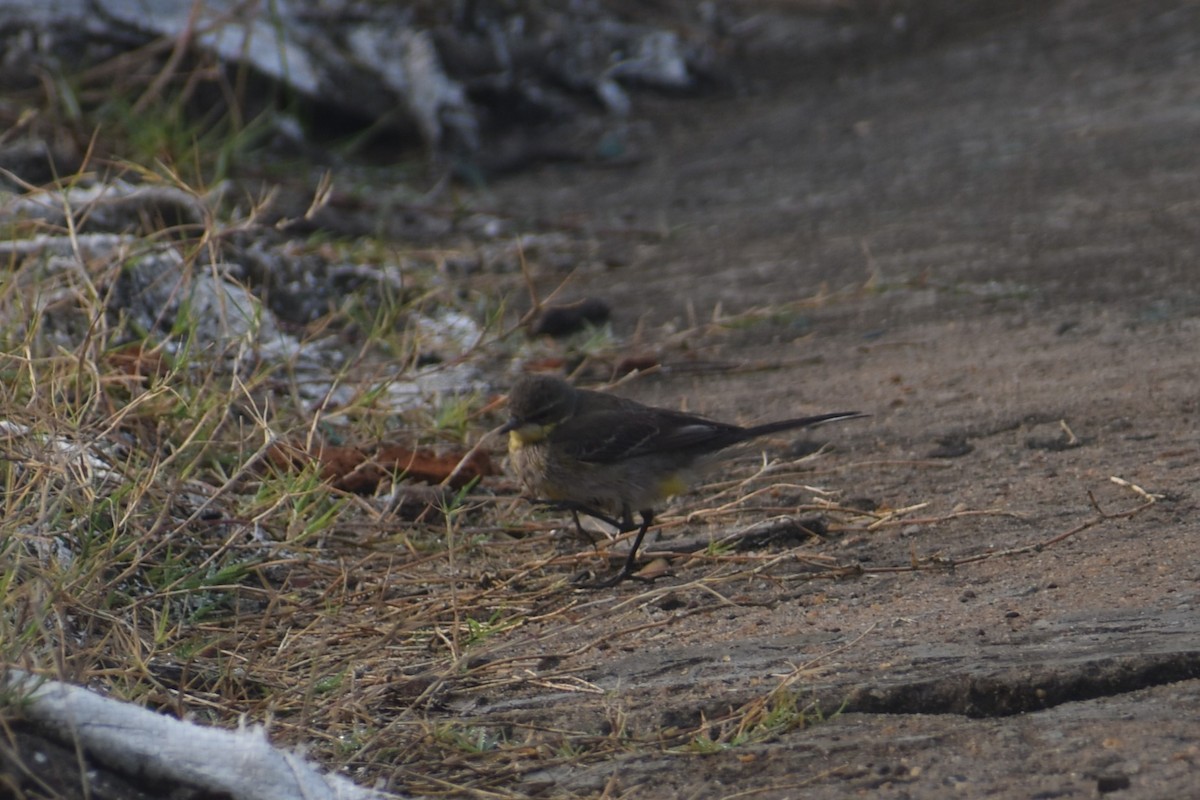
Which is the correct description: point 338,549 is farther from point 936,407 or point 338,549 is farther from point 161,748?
point 936,407

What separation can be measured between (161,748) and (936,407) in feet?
11.3

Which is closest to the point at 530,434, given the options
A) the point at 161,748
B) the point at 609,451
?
the point at 609,451

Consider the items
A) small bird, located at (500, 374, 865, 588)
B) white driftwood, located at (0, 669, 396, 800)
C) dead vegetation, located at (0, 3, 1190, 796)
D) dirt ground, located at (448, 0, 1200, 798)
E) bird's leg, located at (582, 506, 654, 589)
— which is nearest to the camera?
white driftwood, located at (0, 669, 396, 800)

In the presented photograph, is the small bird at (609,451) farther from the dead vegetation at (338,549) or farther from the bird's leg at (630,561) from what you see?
the dead vegetation at (338,549)

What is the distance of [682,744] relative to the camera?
3.10 m

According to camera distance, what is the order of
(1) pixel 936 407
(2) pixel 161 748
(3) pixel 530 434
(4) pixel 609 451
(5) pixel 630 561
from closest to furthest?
(2) pixel 161 748 → (5) pixel 630 561 → (4) pixel 609 451 → (3) pixel 530 434 → (1) pixel 936 407

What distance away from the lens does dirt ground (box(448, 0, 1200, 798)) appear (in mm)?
3035

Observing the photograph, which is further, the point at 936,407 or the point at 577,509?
the point at 936,407

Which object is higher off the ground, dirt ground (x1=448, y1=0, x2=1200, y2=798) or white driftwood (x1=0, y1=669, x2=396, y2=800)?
white driftwood (x1=0, y1=669, x2=396, y2=800)

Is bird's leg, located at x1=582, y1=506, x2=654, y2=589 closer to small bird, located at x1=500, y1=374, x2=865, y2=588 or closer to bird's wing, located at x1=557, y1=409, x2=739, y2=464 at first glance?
small bird, located at x1=500, y1=374, x2=865, y2=588

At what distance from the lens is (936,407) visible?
17.6ft

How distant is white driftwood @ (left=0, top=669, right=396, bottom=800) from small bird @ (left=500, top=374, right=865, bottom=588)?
6.59 ft

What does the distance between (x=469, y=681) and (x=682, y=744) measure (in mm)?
642

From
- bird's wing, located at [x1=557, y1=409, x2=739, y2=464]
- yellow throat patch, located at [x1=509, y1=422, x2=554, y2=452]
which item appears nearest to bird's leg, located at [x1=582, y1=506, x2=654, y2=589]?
bird's wing, located at [x1=557, y1=409, x2=739, y2=464]
